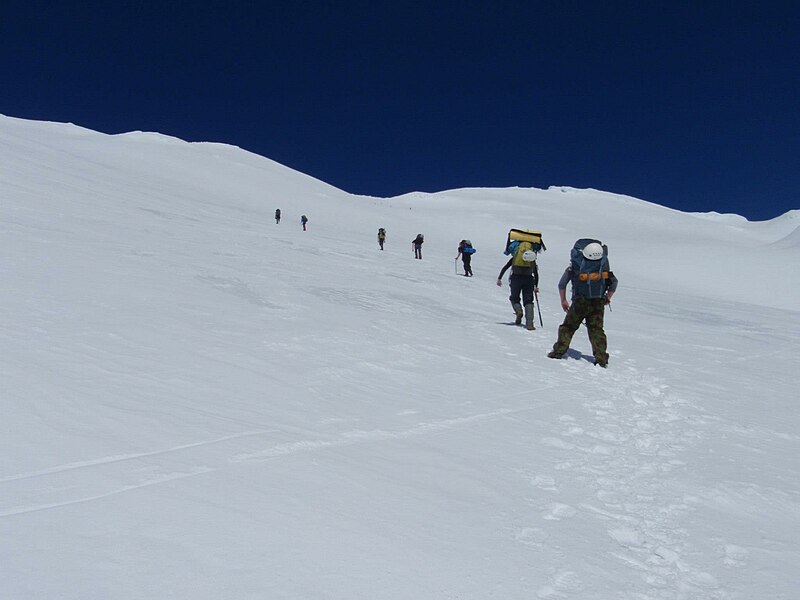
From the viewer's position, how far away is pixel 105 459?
3082 millimetres

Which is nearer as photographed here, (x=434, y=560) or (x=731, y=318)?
(x=434, y=560)

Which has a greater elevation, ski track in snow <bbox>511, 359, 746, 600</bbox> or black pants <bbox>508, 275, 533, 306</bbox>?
black pants <bbox>508, 275, 533, 306</bbox>

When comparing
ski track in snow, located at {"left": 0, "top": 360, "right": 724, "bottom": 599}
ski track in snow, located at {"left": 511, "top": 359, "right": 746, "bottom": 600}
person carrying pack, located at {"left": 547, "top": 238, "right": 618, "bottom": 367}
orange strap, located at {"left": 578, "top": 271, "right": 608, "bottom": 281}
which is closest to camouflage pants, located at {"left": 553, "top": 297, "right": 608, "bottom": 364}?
person carrying pack, located at {"left": 547, "top": 238, "right": 618, "bottom": 367}

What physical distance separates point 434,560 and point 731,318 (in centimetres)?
1874

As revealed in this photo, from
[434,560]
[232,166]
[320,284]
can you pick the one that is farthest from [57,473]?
[232,166]

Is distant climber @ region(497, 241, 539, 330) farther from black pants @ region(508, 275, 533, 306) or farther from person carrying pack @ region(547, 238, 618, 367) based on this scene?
person carrying pack @ region(547, 238, 618, 367)

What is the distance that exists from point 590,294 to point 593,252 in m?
0.61

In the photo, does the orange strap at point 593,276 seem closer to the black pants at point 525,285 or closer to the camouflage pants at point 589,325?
the camouflage pants at point 589,325

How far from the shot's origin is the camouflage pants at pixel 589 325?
8.16 m

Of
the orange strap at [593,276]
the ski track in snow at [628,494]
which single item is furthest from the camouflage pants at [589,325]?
the ski track in snow at [628,494]

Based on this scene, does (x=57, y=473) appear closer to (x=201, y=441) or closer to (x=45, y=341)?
(x=201, y=441)

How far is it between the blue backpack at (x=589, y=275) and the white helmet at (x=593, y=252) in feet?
0.21

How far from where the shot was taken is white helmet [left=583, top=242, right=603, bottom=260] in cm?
812

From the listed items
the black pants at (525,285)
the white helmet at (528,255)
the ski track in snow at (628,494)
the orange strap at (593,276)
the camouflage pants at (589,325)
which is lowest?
the ski track in snow at (628,494)
